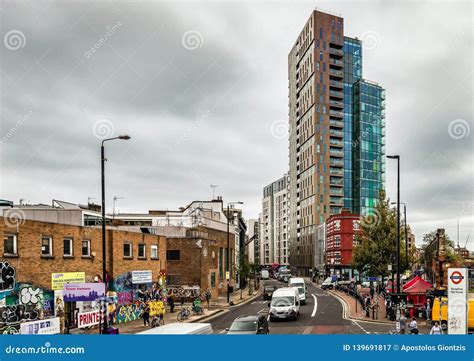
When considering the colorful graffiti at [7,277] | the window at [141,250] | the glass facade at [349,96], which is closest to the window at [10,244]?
the colorful graffiti at [7,277]

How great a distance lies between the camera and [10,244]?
24.0 m

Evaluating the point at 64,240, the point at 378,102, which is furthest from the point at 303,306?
the point at 378,102

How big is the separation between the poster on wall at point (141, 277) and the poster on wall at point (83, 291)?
10.6 meters

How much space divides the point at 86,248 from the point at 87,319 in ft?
18.3

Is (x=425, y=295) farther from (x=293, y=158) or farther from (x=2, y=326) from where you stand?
(x=293, y=158)

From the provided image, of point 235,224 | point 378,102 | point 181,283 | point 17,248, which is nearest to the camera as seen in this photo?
point 17,248

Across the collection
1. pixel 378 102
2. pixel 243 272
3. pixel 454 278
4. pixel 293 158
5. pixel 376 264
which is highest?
pixel 378 102

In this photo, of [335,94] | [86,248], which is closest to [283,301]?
[86,248]

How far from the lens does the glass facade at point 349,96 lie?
12412 centimetres

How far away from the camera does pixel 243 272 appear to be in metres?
74.9

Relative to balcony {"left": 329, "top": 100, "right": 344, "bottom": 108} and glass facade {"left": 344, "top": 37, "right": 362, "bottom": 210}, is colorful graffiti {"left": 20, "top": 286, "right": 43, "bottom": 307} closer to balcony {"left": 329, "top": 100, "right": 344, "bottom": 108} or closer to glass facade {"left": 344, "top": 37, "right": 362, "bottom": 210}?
balcony {"left": 329, "top": 100, "right": 344, "bottom": 108}

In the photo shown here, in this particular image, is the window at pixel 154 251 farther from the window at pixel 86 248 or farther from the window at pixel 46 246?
the window at pixel 46 246

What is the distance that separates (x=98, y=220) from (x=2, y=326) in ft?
61.6

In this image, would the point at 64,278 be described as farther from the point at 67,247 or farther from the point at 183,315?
the point at 183,315
